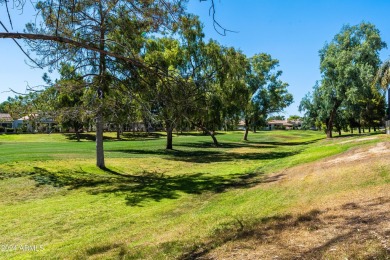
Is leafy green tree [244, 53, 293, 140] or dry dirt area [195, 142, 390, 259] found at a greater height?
leafy green tree [244, 53, 293, 140]

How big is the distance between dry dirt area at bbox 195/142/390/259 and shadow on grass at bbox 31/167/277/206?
591 centimetres

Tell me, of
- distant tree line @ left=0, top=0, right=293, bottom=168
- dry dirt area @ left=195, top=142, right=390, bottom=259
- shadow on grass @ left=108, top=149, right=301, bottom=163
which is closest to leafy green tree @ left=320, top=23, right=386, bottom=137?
shadow on grass @ left=108, top=149, right=301, bottom=163

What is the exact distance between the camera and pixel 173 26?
6.99 meters

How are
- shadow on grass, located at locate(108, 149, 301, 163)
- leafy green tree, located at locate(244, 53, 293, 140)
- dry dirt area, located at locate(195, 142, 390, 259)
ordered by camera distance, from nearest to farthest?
dry dirt area, located at locate(195, 142, 390, 259)
shadow on grass, located at locate(108, 149, 301, 163)
leafy green tree, located at locate(244, 53, 293, 140)

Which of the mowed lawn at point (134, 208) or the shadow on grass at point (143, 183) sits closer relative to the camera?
the mowed lawn at point (134, 208)

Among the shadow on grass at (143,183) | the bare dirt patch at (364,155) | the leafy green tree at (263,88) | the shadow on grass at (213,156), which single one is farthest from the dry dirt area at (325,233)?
the leafy green tree at (263,88)

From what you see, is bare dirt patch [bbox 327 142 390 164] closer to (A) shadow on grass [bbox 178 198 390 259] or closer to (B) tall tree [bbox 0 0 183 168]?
(A) shadow on grass [bbox 178 198 390 259]

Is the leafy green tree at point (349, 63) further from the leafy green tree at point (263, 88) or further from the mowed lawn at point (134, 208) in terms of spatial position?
the mowed lawn at point (134, 208)

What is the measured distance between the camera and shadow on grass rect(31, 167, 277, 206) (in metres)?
13.1

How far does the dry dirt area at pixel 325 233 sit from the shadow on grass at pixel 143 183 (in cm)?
591

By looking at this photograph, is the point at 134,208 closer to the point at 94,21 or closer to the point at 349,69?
the point at 94,21

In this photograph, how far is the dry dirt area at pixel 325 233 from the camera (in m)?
4.62

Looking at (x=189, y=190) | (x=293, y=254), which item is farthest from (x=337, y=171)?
(x=293, y=254)

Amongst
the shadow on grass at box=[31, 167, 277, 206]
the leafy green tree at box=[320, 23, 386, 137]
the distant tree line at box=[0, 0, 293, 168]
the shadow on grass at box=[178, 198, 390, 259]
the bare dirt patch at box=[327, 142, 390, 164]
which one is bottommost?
the shadow on grass at box=[31, 167, 277, 206]
